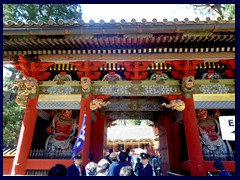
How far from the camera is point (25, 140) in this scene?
19.8 feet

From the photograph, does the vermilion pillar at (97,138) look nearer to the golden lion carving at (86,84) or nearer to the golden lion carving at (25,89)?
the golden lion carving at (86,84)

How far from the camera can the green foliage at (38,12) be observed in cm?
1385

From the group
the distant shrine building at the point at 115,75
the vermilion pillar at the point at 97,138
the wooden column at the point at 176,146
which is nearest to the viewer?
the distant shrine building at the point at 115,75

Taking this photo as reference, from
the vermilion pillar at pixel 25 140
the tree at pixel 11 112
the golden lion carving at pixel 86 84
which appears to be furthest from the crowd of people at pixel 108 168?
the tree at pixel 11 112

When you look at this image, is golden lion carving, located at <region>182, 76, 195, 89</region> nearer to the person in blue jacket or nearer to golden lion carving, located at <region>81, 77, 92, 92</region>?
the person in blue jacket

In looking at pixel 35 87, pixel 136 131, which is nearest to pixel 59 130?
pixel 35 87

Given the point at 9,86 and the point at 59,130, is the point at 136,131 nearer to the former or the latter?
the point at 9,86

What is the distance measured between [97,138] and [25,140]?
322cm

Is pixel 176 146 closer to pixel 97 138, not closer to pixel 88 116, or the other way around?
pixel 97 138

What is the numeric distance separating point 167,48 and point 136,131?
19.7m

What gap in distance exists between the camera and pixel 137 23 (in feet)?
16.7

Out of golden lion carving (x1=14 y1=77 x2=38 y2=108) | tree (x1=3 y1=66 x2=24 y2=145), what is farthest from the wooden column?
tree (x1=3 y1=66 x2=24 y2=145)

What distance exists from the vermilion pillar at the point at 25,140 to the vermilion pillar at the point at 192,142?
176 inches

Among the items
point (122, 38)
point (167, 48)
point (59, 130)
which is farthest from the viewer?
point (59, 130)
